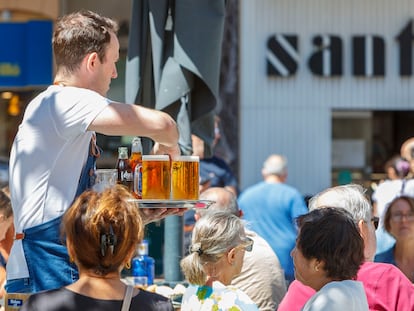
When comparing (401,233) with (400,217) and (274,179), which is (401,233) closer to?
(400,217)

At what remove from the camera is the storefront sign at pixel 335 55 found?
40.3 feet

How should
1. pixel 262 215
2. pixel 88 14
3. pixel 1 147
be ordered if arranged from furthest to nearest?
pixel 1 147, pixel 262 215, pixel 88 14

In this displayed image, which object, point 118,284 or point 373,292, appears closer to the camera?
point 118,284

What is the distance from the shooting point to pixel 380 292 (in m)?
3.88

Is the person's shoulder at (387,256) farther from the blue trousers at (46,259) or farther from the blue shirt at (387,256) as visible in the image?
the blue trousers at (46,259)

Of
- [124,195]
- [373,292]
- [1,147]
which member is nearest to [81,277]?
[124,195]

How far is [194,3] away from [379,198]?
417 centimetres

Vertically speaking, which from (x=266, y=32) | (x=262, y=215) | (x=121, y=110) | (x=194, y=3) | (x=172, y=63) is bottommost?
(x=262, y=215)

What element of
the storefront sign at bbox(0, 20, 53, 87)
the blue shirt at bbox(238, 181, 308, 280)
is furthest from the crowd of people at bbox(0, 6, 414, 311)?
the storefront sign at bbox(0, 20, 53, 87)

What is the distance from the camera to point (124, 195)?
284cm

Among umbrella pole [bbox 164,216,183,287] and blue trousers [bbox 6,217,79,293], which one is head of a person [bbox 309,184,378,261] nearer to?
umbrella pole [bbox 164,216,183,287]

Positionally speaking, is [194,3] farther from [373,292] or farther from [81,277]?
[81,277]

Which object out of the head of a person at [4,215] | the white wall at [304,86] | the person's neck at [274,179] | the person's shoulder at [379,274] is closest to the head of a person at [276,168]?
the person's neck at [274,179]

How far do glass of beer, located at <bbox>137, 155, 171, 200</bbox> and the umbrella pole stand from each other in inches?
76.9
